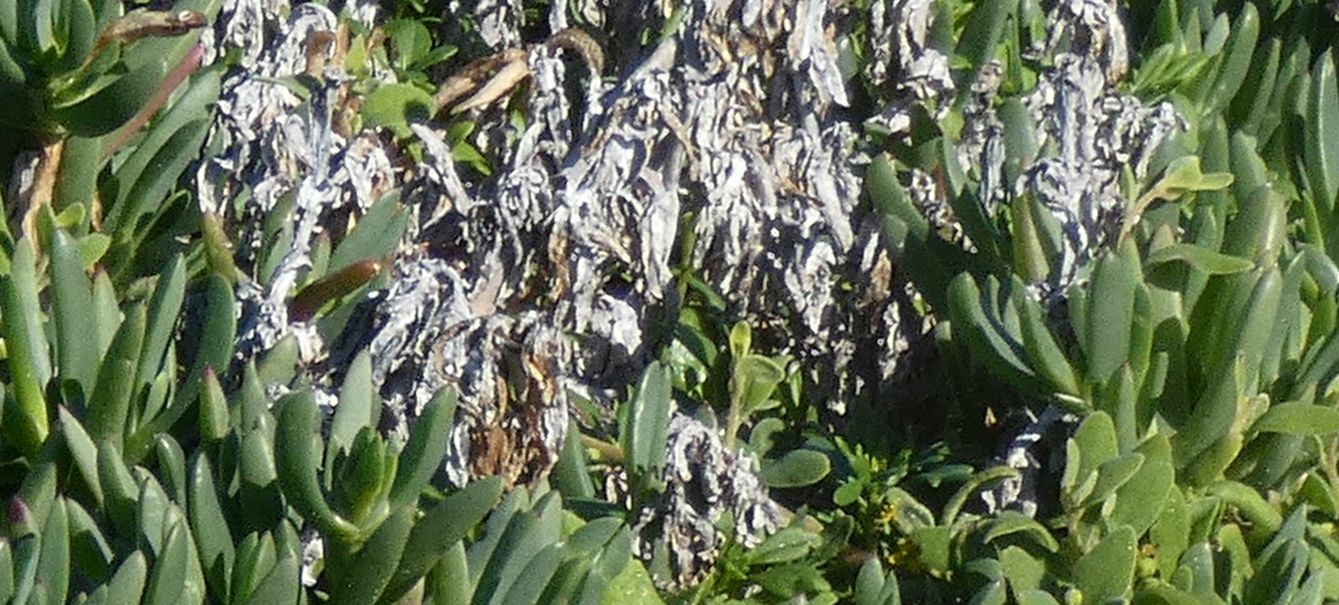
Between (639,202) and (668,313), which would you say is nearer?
(639,202)

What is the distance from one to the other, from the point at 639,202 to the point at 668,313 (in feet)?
0.60

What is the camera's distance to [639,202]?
2342mm

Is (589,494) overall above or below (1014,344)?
below

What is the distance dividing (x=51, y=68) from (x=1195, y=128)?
1489 mm

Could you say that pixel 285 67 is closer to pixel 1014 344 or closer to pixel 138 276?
pixel 138 276

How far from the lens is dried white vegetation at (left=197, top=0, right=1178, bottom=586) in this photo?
2.22 metres

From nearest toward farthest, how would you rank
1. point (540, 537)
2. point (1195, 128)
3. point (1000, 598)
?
point (540, 537)
point (1000, 598)
point (1195, 128)

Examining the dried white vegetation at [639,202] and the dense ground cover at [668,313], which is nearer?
the dense ground cover at [668,313]

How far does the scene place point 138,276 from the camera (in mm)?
2496

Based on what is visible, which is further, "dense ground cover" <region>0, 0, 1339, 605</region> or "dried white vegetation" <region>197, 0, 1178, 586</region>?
"dried white vegetation" <region>197, 0, 1178, 586</region>

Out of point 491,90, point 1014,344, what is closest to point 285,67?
point 491,90

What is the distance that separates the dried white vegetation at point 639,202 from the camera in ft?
7.29

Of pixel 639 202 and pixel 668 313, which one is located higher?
pixel 639 202

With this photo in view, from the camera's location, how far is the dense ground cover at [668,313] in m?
2.04
